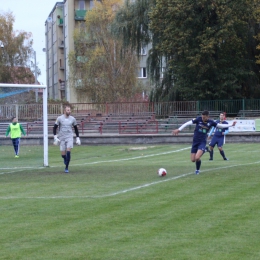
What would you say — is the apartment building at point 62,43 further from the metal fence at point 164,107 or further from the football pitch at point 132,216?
the football pitch at point 132,216

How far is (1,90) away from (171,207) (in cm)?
1146

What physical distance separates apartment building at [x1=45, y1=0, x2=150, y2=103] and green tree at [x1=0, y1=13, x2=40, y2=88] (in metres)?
5.04

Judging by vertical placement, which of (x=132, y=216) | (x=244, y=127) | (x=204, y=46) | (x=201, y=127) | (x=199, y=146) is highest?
(x=204, y=46)

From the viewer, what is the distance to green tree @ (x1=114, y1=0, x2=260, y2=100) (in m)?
45.3

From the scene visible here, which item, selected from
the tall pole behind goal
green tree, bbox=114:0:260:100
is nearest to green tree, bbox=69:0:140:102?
green tree, bbox=114:0:260:100

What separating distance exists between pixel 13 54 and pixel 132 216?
204 ft

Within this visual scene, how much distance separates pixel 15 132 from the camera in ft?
91.0

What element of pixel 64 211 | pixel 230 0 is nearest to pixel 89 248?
pixel 64 211

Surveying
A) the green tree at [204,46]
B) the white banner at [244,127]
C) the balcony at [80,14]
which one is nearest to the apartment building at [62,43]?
the balcony at [80,14]

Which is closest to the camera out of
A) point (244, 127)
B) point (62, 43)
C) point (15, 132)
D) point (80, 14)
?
point (15, 132)

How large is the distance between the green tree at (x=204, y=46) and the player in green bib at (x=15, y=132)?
20.1 metres

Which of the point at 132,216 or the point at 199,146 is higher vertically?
the point at 199,146

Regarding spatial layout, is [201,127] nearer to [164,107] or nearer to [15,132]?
[15,132]

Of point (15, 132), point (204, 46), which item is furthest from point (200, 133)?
point (204, 46)
